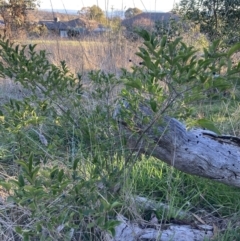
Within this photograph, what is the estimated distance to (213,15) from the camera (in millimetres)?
5766

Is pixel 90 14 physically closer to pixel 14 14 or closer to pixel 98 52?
pixel 98 52

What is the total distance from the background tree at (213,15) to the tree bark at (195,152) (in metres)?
3.41

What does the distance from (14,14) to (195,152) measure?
7.41m

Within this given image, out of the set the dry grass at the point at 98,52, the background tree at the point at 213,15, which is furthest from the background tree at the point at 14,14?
the background tree at the point at 213,15

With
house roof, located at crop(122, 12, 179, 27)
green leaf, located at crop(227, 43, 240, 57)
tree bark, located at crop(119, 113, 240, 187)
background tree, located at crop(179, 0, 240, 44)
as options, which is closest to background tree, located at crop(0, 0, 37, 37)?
house roof, located at crop(122, 12, 179, 27)

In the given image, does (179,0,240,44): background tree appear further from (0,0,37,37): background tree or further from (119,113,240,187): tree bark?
(0,0,37,37): background tree

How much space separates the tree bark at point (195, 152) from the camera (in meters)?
2.02

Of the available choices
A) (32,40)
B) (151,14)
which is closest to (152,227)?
(151,14)

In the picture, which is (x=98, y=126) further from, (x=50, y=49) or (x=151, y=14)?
(x=50, y=49)

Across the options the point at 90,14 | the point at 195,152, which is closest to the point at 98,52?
the point at 90,14

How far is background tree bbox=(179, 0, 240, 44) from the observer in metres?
5.48

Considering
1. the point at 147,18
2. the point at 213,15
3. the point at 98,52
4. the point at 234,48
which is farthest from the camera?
the point at 213,15

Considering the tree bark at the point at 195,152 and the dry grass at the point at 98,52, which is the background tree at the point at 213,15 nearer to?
the dry grass at the point at 98,52

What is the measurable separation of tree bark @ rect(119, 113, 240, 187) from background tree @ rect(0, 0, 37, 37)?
609 centimetres
